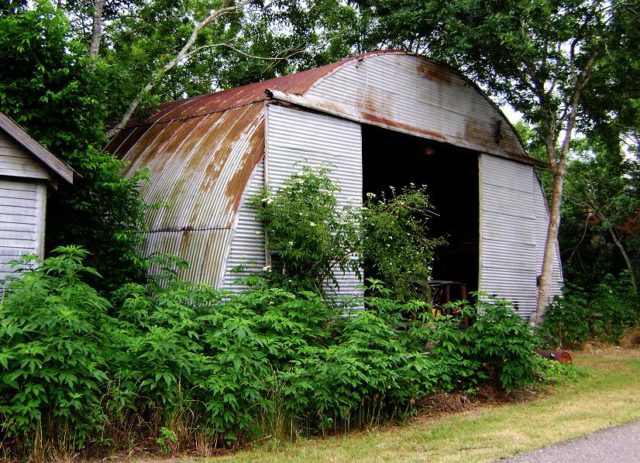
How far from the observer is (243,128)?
473 inches

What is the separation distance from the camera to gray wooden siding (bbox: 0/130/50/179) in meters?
8.68

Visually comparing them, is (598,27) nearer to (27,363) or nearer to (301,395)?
(301,395)

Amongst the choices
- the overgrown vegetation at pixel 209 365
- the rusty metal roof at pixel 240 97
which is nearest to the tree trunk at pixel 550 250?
the rusty metal roof at pixel 240 97

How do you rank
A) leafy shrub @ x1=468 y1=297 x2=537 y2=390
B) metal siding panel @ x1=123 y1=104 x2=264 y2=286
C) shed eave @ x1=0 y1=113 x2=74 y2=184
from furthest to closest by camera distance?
1. metal siding panel @ x1=123 y1=104 x2=264 y2=286
2. leafy shrub @ x1=468 y1=297 x2=537 y2=390
3. shed eave @ x1=0 y1=113 x2=74 y2=184

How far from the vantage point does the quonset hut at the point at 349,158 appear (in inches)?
446

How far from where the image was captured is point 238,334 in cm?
729

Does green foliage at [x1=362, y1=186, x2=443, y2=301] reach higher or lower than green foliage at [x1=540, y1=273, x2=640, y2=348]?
higher

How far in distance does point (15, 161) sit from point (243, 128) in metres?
4.27

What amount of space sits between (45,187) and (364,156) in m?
10.9

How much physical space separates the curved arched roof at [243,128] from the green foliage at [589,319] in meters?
3.94

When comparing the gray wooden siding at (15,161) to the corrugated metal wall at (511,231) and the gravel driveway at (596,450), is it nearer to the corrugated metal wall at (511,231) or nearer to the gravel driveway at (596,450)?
the gravel driveway at (596,450)

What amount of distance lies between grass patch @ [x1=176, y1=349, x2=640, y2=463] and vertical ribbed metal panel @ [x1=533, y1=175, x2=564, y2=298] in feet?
22.7

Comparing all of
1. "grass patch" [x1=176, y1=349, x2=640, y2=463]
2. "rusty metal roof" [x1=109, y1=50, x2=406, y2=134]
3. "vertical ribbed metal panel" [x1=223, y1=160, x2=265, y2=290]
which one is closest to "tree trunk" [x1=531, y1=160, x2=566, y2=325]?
"rusty metal roof" [x1=109, y1=50, x2=406, y2=134]

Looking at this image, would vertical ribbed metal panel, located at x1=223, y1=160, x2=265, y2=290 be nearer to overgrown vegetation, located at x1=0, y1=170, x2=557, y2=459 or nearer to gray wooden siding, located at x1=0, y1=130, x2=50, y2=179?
overgrown vegetation, located at x1=0, y1=170, x2=557, y2=459
